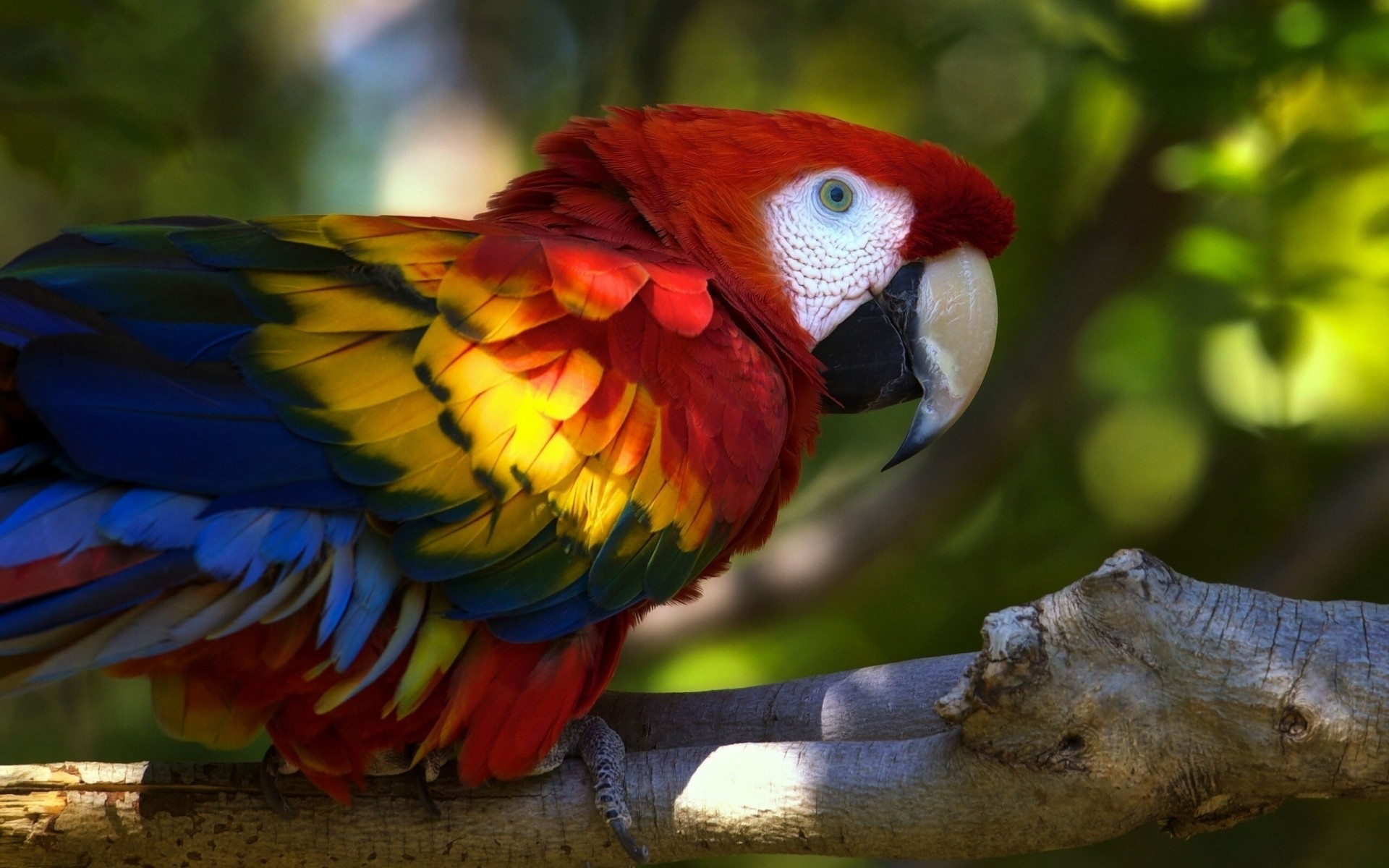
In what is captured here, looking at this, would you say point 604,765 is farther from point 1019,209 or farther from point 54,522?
point 1019,209

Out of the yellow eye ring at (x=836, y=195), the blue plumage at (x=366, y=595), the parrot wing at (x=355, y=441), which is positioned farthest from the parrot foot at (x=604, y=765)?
the yellow eye ring at (x=836, y=195)

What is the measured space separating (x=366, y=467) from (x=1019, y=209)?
9.58 feet

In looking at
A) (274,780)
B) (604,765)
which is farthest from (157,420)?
(604,765)

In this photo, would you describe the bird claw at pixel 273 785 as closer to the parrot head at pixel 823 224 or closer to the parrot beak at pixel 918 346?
the parrot head at pixel 823 224

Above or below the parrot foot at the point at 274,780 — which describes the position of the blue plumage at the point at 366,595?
above

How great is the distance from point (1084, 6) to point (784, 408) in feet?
5.58

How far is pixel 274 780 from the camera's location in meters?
1.81

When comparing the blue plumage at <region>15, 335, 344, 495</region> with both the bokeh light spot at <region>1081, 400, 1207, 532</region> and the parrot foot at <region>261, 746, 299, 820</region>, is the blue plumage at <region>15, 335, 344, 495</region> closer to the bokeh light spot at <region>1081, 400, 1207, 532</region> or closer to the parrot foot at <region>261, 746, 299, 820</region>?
the parrot foot at <region>261, 746, 299, 820</region>

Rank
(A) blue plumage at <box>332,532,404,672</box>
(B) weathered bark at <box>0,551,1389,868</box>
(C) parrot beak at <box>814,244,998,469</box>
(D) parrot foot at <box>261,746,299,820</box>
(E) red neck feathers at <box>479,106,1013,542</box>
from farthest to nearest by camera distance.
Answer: (C) parrot beak at <box>814,244,998,469</box> → (E) red neck feathers at <box>479,106,1013,542</box> → (D) parrot foot at <box>261,746,299,820</box> → (A) blue plumage at <box>332,532,404,672</box> → (B) weathered bark at <box>0,551,1389,868</box>

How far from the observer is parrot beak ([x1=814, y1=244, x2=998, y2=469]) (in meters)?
2.27

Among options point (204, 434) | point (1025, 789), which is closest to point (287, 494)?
point (204, 434)

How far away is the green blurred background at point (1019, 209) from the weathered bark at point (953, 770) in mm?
1154

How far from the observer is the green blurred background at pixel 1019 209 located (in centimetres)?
269

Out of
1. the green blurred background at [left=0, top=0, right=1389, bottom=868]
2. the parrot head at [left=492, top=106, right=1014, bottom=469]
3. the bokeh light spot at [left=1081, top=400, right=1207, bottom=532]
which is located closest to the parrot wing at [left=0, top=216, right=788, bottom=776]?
the parrot head at [left=492, top=106, right=1014, bottom=469]
